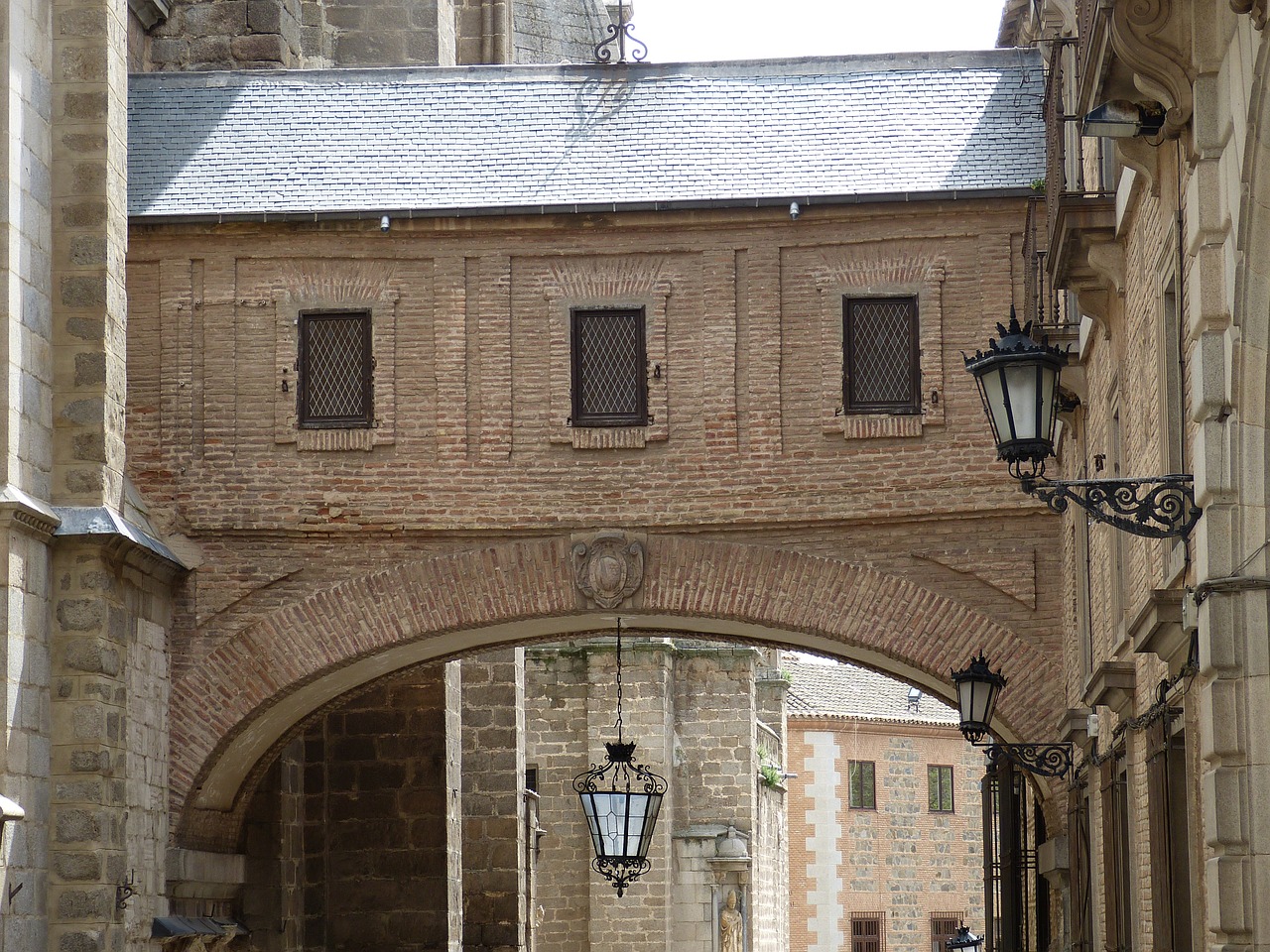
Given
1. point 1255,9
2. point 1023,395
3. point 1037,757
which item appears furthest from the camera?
point 1037,757

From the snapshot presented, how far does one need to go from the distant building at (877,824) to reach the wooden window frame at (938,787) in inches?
0.8

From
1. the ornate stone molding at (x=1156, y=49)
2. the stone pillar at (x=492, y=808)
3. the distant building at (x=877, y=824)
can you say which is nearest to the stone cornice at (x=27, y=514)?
the stone pillar at (x=492, y=808)

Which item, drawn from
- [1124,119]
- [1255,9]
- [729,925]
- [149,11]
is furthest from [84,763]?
[729,925]

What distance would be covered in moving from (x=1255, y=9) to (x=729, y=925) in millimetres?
25274

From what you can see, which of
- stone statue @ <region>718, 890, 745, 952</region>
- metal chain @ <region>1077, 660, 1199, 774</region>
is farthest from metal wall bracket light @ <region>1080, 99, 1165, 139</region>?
stone statue @ <region>718, 890, 745, 952</region>

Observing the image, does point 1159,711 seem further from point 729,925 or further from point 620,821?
point 729,925

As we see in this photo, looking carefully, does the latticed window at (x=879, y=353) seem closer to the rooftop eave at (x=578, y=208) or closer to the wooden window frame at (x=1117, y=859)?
the rooftop eave at (x=578, y=208)

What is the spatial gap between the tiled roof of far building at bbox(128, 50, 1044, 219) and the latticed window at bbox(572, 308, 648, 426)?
0.91m

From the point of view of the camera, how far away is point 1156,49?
8.45 metres

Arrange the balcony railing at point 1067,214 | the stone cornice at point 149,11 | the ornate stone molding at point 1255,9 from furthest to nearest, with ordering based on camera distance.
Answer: the stone cornice at point 149,11
the balcony railing at point 1067,214
the ornate stone molding at point 1255,9

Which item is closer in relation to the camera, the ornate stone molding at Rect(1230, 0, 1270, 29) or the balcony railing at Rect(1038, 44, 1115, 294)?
the ornate stone molding at Rect(1230, 0, 1270, 29)

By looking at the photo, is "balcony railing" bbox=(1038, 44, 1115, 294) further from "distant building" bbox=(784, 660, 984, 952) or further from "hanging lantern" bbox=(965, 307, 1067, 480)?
"distant building" bbox=(784, 660, 984, 952)

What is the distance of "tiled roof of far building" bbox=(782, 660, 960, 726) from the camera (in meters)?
46.9

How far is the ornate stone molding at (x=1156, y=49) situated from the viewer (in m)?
8.33
